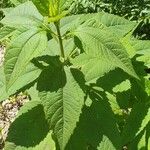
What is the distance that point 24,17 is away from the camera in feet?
7.20

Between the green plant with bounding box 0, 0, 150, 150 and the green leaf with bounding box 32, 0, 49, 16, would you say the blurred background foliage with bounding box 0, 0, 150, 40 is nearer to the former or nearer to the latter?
the green plant with bounding box 0, 0, 150, 150

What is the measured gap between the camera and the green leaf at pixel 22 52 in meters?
1.97

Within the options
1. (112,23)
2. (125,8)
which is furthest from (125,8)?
(112,23)

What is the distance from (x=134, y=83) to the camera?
2.58 m

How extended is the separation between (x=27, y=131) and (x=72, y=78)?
0.39 meters

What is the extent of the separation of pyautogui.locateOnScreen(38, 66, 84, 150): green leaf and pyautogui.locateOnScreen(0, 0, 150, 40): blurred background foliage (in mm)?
2551

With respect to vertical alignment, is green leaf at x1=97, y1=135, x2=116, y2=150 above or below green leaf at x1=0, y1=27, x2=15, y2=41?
below

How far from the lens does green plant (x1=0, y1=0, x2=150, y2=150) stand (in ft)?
6.68

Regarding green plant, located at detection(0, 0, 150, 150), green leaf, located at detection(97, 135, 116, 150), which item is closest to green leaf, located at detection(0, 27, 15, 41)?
green plant, located at detection(0, 0, 150, 150)

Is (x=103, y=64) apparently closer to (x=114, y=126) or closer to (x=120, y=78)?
(x=120, y=78)

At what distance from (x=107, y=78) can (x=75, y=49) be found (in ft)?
0.75

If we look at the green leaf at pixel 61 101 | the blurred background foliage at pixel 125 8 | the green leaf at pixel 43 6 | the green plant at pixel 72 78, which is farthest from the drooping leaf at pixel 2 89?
the blurred background foliage at pixel 125 8

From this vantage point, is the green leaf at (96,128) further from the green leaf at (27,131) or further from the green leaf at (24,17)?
the green leaf at (24,17)

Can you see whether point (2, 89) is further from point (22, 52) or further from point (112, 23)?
point (112, 23)
